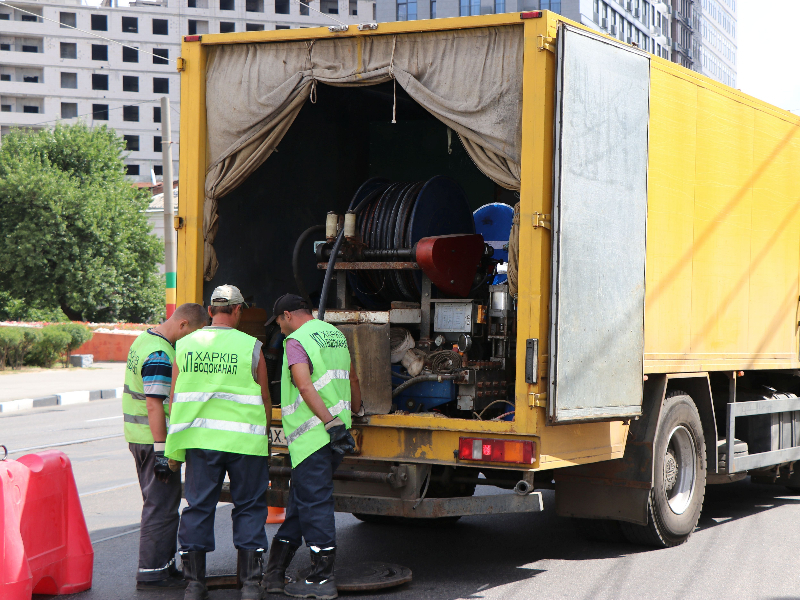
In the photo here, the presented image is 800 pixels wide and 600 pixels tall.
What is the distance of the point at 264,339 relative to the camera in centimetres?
683

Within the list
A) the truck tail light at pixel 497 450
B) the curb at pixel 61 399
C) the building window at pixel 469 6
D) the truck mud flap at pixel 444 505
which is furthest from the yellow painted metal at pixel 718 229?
the building window at pixel 469 6

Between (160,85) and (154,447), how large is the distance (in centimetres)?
8357

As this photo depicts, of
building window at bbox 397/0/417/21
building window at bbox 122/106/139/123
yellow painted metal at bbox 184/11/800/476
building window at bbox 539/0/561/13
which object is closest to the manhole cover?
yellow painted metal at bbox 184/11/800/476

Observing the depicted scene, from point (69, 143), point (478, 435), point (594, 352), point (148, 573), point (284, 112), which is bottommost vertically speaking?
point (148, 573)

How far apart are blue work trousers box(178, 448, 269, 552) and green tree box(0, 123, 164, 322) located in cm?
3332

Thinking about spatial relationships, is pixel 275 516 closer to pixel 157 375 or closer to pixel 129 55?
pixel 157 375

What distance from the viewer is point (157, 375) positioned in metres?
5.44

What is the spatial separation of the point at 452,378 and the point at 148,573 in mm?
2146

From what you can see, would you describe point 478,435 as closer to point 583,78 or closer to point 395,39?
point 583,78

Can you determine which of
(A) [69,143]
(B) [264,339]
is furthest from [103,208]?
(B) [264,339]

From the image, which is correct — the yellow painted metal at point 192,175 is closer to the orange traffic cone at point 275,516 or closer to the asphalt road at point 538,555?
the asphalt road at point 538,555

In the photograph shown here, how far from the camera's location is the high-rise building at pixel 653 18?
63875 millimetres

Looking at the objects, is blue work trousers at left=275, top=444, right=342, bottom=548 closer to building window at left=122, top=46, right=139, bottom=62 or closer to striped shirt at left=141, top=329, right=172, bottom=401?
striped shirt at left=141, top=329, right=172, bottom=401

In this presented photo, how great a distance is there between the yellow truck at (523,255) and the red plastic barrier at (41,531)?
1.20 meters
